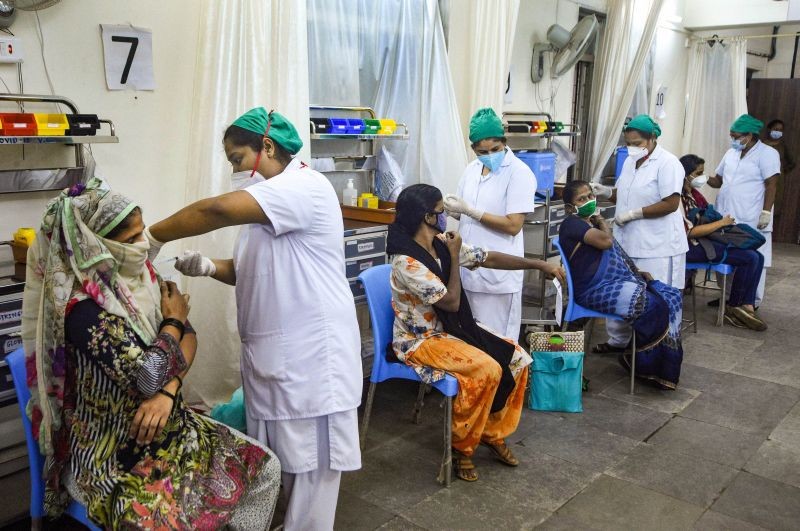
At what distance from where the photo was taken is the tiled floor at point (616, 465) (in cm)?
237

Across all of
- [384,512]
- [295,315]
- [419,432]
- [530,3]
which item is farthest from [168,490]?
[530,3]

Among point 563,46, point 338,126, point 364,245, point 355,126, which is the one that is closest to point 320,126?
point 338,126

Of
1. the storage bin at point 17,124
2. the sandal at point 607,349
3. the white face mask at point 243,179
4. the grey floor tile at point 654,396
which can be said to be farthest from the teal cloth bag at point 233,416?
the sandal at point 607,349

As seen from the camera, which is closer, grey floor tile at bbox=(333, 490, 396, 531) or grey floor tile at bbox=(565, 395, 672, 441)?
grey floor tile at bbox=(333, 490, 396, 531)

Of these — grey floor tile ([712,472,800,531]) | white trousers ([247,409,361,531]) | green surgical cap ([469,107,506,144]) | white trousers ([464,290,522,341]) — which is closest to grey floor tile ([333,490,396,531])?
white trousers ([247,409,361,531])

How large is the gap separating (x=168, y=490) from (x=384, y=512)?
3.31 ft

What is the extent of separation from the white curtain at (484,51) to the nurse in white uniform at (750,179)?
2062mm

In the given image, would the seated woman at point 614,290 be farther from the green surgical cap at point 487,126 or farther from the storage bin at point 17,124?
the storage bin at point 17,124

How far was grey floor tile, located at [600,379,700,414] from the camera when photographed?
3.37 m

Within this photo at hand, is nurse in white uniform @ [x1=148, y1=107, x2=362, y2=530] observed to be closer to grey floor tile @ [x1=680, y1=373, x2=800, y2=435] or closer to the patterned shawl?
the patterned shawl

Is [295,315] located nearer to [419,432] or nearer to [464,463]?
[464,463]

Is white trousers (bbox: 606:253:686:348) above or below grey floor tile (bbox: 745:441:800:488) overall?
above

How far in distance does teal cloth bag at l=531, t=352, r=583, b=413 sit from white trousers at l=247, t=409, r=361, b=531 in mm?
1514

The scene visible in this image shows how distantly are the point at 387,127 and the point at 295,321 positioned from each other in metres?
2.16
